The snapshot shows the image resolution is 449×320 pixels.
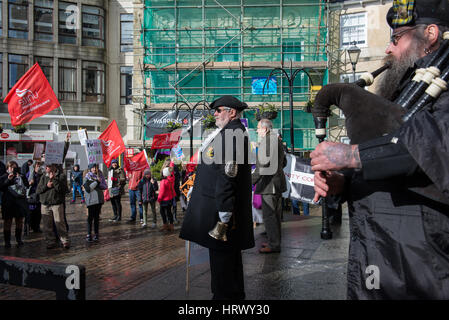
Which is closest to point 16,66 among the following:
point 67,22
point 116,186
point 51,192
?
point 67,22

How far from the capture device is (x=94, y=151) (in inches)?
438

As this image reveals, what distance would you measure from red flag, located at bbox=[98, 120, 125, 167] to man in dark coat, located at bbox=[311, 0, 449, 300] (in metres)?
11.8

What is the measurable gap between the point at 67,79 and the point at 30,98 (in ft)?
65.6

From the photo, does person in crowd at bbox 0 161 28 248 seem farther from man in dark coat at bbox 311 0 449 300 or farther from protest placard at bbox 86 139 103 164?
man in dark coat at bbox 311 0 449 300

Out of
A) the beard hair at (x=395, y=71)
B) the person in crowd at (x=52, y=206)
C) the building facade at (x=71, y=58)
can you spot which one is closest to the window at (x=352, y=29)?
the building facade at (x=71, y=58)

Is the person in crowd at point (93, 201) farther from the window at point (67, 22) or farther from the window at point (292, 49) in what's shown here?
the window at point (67, 22)

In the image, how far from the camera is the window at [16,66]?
2802 cm

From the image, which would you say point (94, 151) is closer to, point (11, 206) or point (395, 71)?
point (11, 206)

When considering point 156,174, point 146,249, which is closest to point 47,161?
point 146,249

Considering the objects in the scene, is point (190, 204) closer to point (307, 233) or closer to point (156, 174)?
point (307, 233)

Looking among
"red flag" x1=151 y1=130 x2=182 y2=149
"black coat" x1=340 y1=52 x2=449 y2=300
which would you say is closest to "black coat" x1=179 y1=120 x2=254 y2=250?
"black coat" x1=340 y1=52 x2=449 y2=300

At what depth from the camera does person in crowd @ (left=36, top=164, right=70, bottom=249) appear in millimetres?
8055

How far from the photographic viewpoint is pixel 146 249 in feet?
25.4
